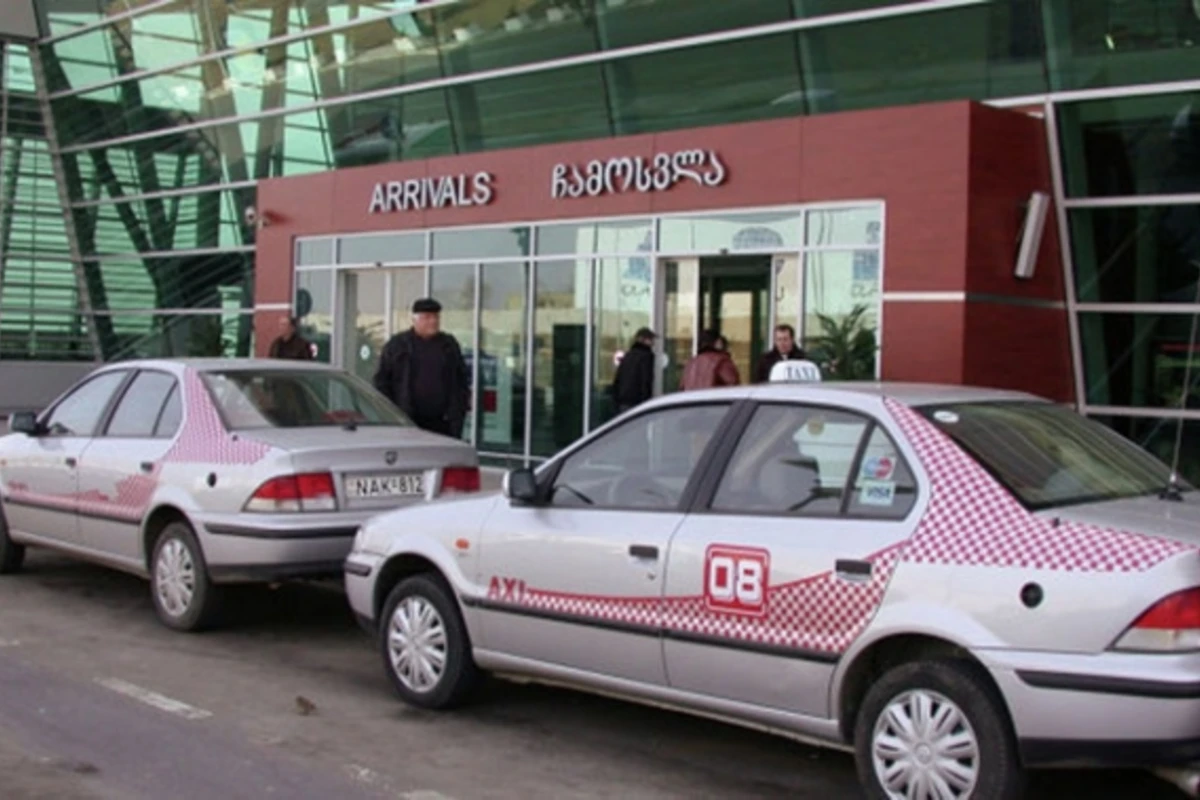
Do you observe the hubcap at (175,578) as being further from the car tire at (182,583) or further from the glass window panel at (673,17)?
the glass window panel at (673,17)

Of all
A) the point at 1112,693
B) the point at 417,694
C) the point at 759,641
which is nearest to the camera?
the point at 1112,693

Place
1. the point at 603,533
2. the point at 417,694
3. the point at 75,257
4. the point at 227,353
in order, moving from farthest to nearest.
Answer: the point at 75,257 → the point at 227,353 → the point at 417,694 → the point at 603,533

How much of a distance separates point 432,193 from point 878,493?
12.6m

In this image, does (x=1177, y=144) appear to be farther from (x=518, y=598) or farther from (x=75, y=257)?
(x=75, y=257)

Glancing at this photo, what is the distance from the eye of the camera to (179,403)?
8.73 meters

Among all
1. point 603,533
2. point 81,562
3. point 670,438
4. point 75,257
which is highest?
point 75,257

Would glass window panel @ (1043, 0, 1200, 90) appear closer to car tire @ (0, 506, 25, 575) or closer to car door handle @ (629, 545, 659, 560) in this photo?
car door handle @ (629, 545, 659, 560)

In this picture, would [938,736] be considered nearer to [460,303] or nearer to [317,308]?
[460,303]

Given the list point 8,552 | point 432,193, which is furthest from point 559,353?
point 8,552

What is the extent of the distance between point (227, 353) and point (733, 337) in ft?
35.1

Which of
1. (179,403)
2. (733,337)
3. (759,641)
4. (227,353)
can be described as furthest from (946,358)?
(227,353)

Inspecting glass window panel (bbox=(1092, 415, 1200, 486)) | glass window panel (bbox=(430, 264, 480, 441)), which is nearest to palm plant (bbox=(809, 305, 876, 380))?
glass window panel (bbox=(1092, 415, 1200, 486))

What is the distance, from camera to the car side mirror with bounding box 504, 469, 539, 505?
6301 millimetres

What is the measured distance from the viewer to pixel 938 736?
4.88 meters
